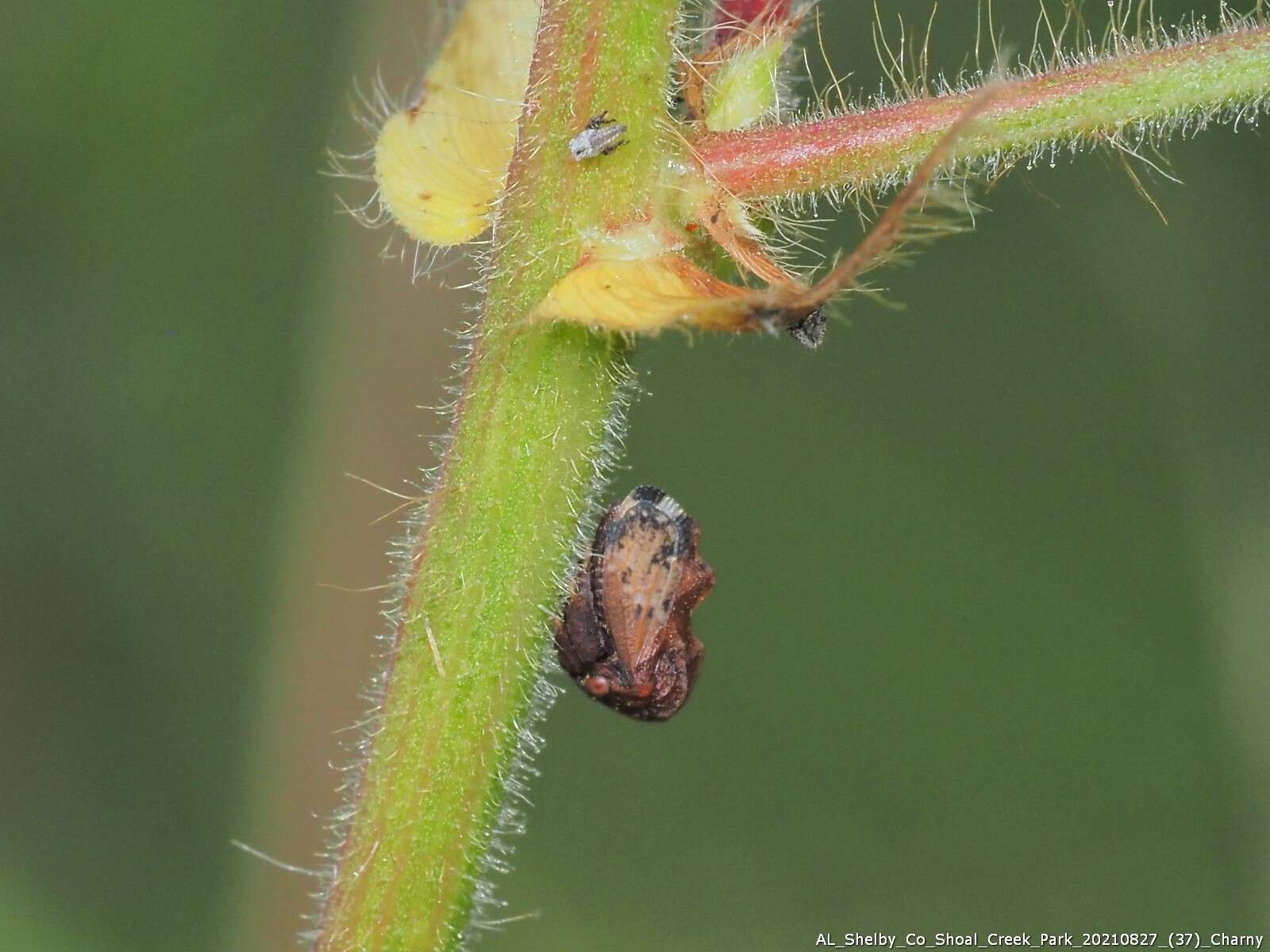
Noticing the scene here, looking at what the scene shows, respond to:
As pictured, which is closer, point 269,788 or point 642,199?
point 642,199

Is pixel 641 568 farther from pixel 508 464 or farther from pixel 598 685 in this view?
pixel 508 464

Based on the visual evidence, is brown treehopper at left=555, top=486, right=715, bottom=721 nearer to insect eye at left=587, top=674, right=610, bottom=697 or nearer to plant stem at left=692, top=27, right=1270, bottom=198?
insect eye at left=587, top=674, right=610, bottom=697

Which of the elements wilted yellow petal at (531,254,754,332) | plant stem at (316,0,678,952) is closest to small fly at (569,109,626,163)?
plant stem at (316,0,678,952)

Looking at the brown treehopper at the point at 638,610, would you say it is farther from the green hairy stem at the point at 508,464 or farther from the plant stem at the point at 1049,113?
the plant stem at the point at 1049,113

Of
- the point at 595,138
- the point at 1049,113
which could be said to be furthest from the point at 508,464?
the point at 1049,113

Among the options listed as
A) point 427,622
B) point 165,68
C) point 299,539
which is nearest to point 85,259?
point 165,68

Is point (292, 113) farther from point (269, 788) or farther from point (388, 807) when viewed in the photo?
point (388, 807)

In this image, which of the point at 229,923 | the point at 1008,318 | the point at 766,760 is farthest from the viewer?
the point at 1008,318
